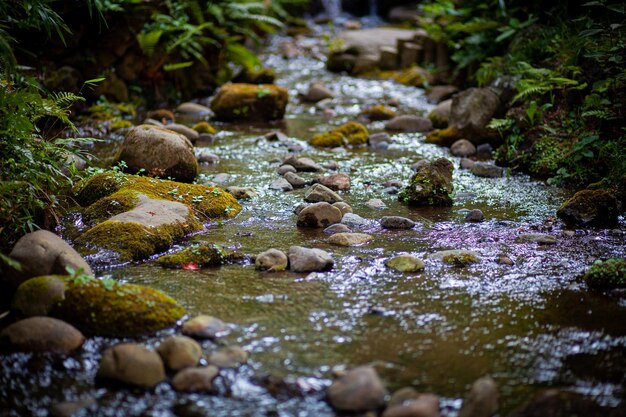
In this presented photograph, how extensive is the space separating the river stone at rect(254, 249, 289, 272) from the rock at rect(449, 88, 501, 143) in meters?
4.60

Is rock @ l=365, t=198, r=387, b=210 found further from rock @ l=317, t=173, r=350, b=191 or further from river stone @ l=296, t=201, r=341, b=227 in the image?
river stone @ l=296, t=201, r=341, b=227

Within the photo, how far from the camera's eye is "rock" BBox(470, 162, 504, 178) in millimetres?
7098

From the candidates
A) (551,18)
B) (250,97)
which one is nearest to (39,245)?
(250,97)

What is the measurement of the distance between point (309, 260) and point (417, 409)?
1.85 m

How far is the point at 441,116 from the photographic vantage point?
9289 mm

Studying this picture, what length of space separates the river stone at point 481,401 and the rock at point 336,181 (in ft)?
12.7

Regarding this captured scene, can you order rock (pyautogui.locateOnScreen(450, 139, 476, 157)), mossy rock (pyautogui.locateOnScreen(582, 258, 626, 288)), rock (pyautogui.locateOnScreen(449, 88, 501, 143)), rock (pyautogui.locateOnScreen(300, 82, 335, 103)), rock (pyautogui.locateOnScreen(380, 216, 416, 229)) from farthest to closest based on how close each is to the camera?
rock (pyautogui.locateOnScreen(300, 82, 335, 103)) < rock (pyautogui.locateOnScreen(449, 88, 501, 143)) < rock (pyautogui.locateOnScreen(450, 139, 476, 157)) < rock (pyautogui.locateOnScreen(380, 216, 416, 229)) < mossy rock (pyautogui.locateOnScreen(582, 258, 626, 288))

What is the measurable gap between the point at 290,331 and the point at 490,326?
1.19 m

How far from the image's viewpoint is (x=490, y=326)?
3.66 m

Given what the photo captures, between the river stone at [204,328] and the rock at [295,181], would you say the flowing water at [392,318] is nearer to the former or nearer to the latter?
the river stone at [204,328]

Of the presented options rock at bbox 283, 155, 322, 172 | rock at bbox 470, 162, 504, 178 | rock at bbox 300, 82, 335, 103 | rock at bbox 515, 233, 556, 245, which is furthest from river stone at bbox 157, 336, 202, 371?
rock at bbox 300, 82, 335, 103

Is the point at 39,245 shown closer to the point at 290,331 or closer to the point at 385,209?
the point at 290,331

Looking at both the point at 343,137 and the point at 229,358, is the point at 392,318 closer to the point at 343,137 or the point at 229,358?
the point at 229,358

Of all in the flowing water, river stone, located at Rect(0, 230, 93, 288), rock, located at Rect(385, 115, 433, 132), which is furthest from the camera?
rock, located at Rect(385, 115, 433, 132)
